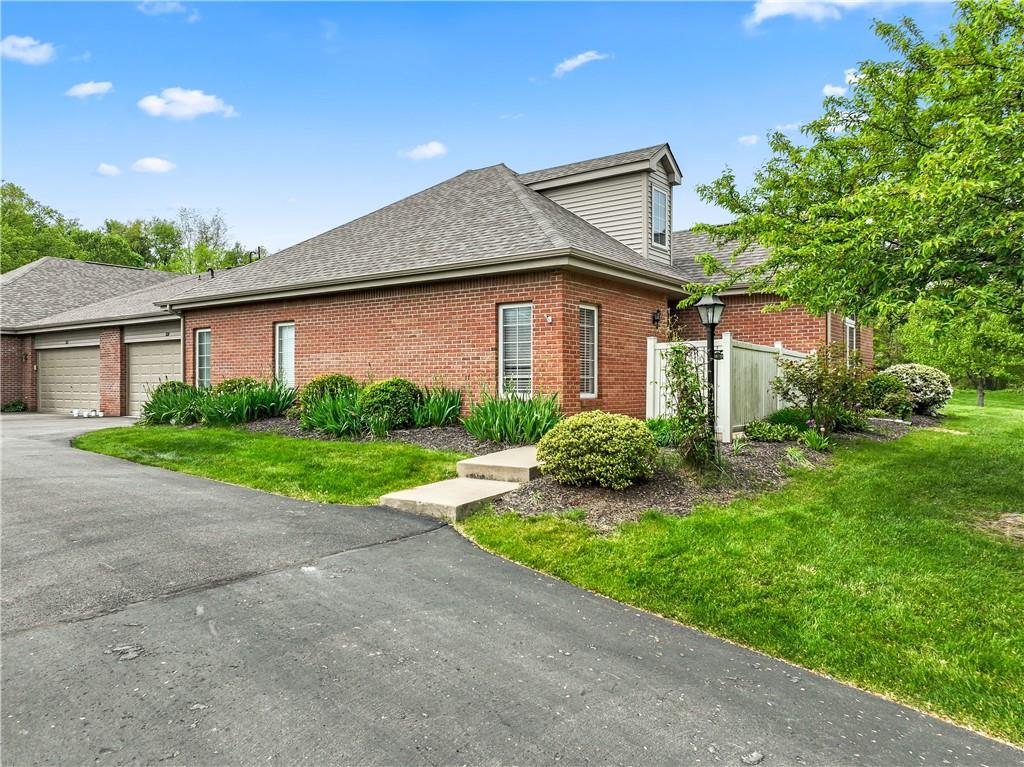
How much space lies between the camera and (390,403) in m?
11.0

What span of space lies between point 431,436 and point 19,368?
20.7 metres

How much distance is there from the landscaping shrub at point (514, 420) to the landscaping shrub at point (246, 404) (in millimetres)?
5408

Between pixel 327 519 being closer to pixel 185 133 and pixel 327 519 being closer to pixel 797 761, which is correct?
pixel 797 761

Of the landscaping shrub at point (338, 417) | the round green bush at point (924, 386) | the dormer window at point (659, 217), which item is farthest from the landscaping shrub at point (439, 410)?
the round green bush at point (924, 386)

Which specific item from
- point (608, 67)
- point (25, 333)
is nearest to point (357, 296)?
point (608, 67)

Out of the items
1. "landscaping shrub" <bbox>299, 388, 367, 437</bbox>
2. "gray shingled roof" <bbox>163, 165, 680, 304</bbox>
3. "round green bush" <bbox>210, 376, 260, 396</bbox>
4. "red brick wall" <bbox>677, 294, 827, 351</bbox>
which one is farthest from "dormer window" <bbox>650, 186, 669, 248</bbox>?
"round green bush" <bbox>210, 376, 260, 396</bbox>

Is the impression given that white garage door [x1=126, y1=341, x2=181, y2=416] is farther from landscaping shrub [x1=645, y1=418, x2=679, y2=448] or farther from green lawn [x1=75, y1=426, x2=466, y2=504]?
landscaping shrub [x1=645, y1=418, x2=679, y2=448]

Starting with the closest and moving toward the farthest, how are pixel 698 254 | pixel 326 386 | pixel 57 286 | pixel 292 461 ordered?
pixel 292 461 → pixel 326 386 → pixel 698 254 → pixel 57 286

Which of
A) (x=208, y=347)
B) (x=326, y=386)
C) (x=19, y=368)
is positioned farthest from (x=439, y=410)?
(x=19, y=368)

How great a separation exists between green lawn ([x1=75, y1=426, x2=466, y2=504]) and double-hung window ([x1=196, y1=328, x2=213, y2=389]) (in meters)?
4.78

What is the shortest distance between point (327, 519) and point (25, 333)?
2278cm

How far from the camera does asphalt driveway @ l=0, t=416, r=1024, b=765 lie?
2.58 m

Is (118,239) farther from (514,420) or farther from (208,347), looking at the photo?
(514,420)

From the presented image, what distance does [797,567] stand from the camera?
4.80 m
